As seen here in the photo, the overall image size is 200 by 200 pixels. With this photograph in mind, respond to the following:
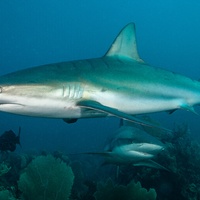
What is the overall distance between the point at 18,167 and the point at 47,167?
4681 millimetres

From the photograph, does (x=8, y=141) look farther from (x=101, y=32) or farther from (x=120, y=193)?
(x=101, y=32)

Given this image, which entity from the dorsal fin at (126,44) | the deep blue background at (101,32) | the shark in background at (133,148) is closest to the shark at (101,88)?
the dorsal fin at (126,44)

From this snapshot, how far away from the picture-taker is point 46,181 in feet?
10.9

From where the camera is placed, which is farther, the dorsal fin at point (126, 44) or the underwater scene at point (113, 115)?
the dorsal fin at point (126, 44)

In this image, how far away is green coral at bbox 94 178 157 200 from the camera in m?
3.26

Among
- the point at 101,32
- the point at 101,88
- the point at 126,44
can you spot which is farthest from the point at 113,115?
the point at 101,32

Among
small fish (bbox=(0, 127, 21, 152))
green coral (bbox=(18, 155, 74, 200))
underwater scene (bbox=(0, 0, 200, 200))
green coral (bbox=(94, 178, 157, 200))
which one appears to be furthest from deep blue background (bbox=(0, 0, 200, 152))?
green coral (bbox=(18, 155, 74, 200))

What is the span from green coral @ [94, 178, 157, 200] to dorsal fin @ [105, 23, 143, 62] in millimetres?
2531

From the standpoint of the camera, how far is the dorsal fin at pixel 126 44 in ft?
15.9

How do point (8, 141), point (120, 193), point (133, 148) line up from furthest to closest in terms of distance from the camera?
point (8, 141) < point (133, 148) < point (120, 193)

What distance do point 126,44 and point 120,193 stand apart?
2.92 metres

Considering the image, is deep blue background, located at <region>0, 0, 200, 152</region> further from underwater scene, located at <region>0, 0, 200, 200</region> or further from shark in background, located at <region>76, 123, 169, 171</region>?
shark in background, located at <region>76, 123, 169, 171</region>

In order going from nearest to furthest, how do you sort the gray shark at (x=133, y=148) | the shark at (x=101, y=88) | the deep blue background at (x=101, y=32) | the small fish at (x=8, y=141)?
the shark at (x=101, y=88), the gray shark at (x=133, y=148), the small fish at (x=8, y=141), the deep blue background at (x=101, y=32)

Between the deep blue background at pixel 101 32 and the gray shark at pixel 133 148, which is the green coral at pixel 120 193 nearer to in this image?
the gray shark at pixel 133 148
